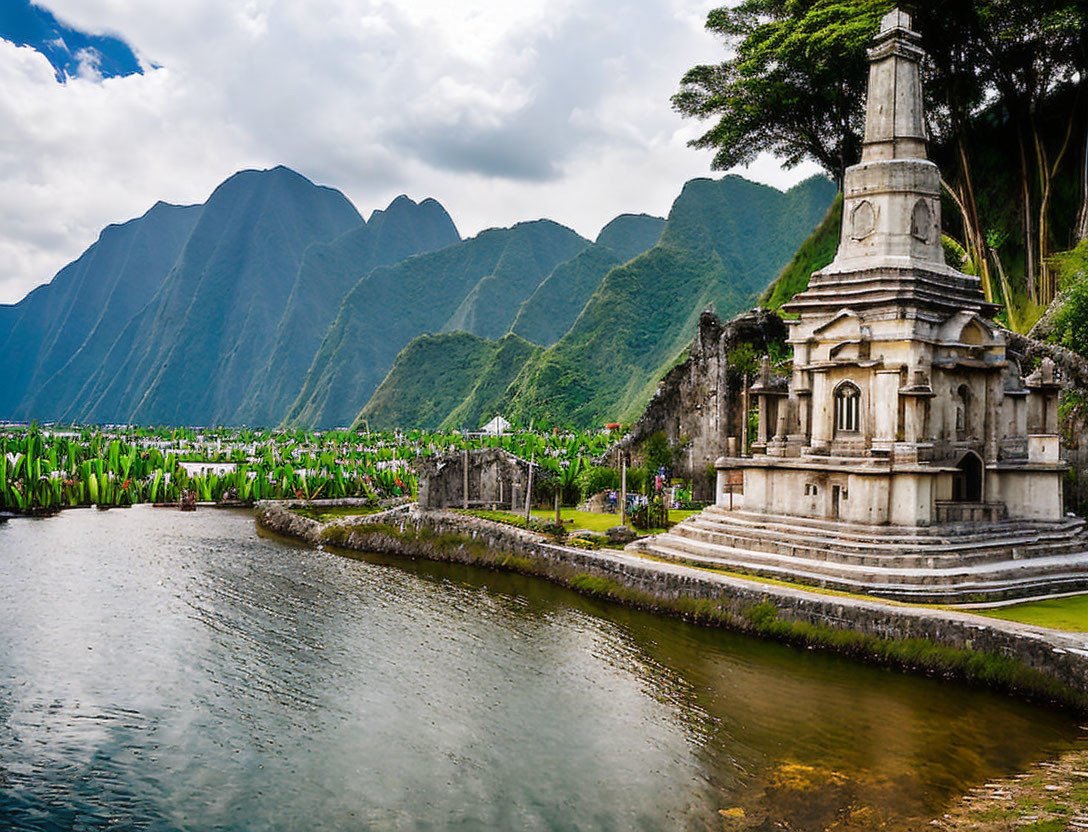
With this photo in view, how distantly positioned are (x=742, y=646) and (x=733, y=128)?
29029mm

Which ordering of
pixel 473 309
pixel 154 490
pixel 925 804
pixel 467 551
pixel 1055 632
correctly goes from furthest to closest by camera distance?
pixel 473 309 → pixel 154 490 → pixel 467 551 → pixel 1055 632 → pixel 925 804

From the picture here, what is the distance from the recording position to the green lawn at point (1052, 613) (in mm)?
14977

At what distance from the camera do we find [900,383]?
19.2 metres

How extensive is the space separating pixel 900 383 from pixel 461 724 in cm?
1213

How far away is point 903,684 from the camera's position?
14570mm

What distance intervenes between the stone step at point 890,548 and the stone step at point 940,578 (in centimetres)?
24

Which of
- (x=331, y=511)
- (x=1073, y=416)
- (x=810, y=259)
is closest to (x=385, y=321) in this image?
(x=810, y=259)

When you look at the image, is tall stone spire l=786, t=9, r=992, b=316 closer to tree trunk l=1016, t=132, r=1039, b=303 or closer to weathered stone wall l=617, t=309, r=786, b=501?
weathered stone wall l=617, t=309, r=786, b=501

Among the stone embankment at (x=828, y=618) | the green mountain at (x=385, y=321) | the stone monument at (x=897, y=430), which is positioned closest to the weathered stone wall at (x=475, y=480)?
the stone embankment at (x=828, y=618)

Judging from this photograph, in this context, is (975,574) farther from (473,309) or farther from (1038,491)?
(473,309)

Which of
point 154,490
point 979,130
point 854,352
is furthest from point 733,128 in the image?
point 154,490

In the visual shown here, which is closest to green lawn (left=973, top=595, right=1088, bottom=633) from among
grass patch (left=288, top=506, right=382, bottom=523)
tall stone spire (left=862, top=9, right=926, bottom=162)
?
tall stone spire (left=862, top=9, right=926, bottom=162)

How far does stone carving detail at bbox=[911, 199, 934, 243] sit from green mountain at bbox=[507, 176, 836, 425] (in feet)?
190

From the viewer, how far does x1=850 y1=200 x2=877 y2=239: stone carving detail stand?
2091 cm
